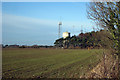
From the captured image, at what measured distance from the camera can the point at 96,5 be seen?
11.4 m

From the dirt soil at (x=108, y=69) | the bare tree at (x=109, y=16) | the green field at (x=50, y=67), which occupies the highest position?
the bare tree at (x=109, y=16)

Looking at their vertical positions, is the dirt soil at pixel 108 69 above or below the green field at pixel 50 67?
above

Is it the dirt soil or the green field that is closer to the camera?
the dirt soil

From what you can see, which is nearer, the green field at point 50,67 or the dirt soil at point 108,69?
the dirt soil at point 108,69

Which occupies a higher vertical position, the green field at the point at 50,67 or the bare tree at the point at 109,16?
the bare tree at the point at 109,16

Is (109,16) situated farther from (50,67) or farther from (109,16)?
(50,67)

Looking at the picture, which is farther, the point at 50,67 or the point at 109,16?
the point at 50,67

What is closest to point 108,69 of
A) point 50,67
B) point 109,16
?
point 109,16

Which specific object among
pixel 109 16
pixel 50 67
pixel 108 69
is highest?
pixel 109 16

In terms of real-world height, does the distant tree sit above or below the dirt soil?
above

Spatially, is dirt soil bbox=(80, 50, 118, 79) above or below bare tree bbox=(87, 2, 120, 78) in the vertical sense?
below

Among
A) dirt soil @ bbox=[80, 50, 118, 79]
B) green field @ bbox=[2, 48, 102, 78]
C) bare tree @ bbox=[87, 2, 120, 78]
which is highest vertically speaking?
bare tree @ bbox=[87, 2, 120, 78]

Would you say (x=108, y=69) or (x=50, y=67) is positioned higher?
(x=108, y=69)

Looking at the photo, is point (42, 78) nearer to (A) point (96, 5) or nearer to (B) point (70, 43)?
(A) point (96, 5)
